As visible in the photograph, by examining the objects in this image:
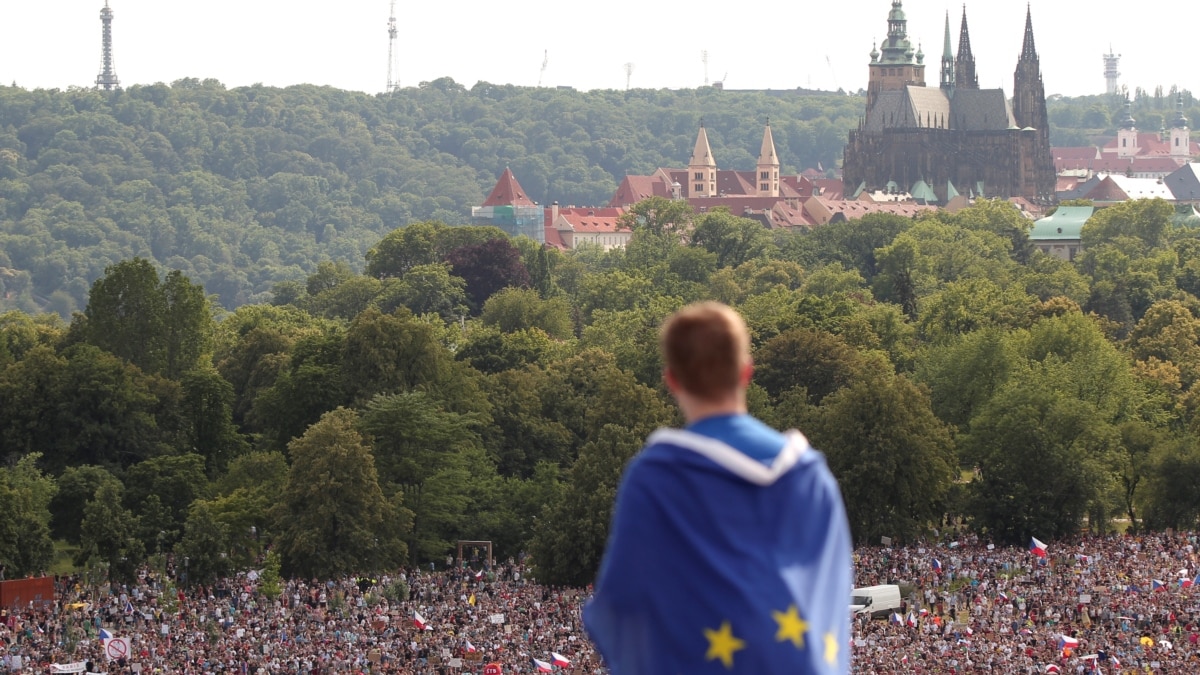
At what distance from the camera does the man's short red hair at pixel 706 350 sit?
230 inches

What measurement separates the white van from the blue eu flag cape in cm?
4148

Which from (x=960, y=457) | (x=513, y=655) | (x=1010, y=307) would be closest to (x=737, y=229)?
(x=1010, y=307)

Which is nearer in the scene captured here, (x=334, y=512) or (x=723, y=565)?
(x=723, y=565)


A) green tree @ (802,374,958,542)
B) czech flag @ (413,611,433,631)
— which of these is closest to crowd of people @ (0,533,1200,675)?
czech flag @ (413,611,433,631)

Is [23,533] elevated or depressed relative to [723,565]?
depressed

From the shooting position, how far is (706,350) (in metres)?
5.87

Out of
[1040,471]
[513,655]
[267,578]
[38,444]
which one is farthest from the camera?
[38,444]

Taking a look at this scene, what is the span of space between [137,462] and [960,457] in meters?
24.1

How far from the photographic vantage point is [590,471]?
187ft

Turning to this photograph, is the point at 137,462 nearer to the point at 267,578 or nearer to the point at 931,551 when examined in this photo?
the point at 267,578

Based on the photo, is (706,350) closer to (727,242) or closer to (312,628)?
(312,628)

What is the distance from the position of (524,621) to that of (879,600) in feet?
25.4

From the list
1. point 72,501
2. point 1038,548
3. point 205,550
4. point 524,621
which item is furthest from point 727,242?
point 524,621

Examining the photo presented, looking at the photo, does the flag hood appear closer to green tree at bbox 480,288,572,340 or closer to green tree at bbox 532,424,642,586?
green tree at bbox 532,424,642,586
